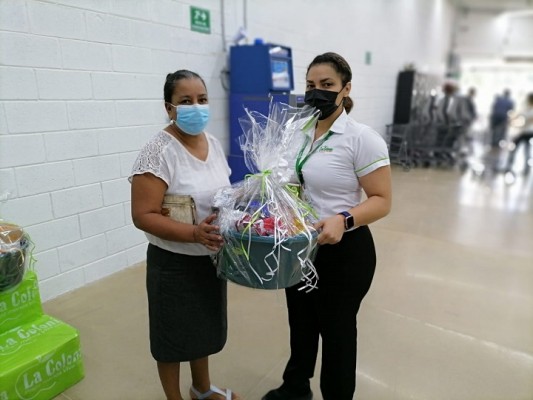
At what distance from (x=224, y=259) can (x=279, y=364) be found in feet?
3.39

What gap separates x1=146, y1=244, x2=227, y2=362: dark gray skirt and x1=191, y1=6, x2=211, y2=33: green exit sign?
2.40 metres

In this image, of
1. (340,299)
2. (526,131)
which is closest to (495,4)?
(526,131)

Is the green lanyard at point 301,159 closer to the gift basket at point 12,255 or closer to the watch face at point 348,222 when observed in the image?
the watch face at point 348,222

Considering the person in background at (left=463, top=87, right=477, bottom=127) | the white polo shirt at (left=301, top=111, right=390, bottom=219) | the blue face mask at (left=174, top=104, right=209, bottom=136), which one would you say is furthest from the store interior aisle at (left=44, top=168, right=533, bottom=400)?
the person in background at (left=463, top=87, right=477, bottom=127)

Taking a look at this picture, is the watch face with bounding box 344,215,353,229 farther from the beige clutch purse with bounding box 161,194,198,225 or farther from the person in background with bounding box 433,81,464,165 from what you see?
the person in background with bounding box 433,81,464,165

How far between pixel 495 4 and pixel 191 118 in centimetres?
1273

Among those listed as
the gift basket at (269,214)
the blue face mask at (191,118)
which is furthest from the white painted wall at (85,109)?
the blue face mask at (191,118)

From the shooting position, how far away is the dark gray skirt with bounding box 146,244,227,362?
133 centimetres

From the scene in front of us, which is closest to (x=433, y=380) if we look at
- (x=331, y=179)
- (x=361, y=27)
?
(x=331, y=179)

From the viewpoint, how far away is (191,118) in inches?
50.1

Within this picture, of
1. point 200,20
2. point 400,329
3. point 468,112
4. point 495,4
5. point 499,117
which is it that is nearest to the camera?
point 400,329

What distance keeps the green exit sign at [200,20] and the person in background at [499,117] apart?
7.44m

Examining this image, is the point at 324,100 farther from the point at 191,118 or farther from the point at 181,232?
the point at 181,232

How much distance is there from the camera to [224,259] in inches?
44.9
